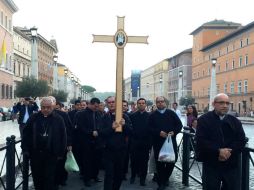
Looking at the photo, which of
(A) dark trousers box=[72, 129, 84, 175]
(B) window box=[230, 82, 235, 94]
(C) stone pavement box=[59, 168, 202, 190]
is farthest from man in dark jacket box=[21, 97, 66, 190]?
(B) window box=[230, 82, 235, 94]

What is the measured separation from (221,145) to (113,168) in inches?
101

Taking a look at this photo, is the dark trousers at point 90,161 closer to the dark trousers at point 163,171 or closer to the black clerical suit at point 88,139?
the black clerical suit at point 88,139

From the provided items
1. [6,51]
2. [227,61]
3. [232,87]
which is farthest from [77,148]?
[227,61]

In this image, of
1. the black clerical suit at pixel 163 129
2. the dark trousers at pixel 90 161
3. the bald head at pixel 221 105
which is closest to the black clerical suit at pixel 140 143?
the black clerical suit at pixel 163 129

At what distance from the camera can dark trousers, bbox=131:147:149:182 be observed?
30.4 ft

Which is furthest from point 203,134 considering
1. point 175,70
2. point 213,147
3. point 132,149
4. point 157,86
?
point 157,86

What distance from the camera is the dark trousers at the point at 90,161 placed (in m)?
9.07

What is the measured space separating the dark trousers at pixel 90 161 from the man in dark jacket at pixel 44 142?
2.13 metres

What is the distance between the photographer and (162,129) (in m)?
8.73

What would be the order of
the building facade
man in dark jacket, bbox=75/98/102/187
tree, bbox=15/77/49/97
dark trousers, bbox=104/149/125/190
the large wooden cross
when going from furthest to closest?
the building facade < tree, bbox=15/77/49/97 < man in dark jacket, bbox=75/98/102/187 < the large wooden cross < dark trousers, bbox=104/149/125/190

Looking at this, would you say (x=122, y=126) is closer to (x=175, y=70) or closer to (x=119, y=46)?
(x=119, y=46)

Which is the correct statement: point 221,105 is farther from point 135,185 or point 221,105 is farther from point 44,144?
point 135,185

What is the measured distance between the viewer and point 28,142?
691 cm

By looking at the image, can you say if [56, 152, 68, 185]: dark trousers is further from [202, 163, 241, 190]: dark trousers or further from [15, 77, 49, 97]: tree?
[15, 77, 49, 97]: tree
